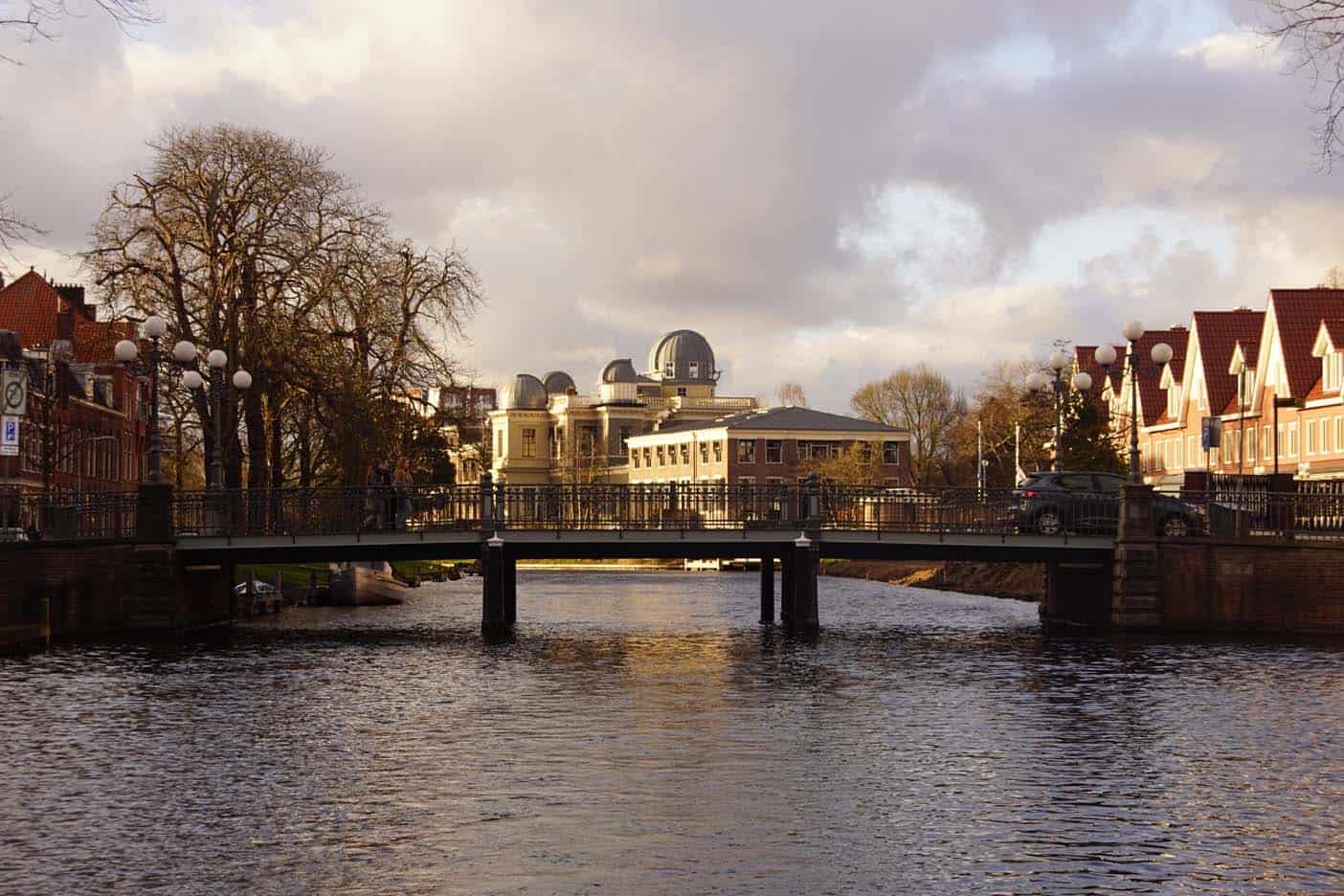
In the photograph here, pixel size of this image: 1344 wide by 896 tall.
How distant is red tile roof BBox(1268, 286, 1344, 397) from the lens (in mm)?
85125

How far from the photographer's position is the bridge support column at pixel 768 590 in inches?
2393

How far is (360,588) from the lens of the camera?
235 ft

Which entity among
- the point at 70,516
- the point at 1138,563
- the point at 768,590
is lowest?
the point at 768,590

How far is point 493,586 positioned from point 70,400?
40.1m

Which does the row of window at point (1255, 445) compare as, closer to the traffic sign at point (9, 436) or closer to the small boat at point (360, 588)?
the small boat at point (360, 588)

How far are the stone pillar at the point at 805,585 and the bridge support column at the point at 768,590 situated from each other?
569cm

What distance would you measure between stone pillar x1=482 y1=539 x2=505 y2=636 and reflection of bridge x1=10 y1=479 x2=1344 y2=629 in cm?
4

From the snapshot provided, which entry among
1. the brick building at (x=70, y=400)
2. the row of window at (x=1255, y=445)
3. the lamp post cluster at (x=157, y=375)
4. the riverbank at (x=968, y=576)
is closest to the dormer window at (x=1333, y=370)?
the row of window at (x=1255, y=445)

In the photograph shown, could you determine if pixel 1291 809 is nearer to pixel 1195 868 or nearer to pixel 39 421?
pixel 1195 868

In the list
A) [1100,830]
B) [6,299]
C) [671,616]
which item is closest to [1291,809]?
[1100,830]

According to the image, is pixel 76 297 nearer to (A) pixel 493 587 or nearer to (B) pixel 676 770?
(A) pixel 493 587

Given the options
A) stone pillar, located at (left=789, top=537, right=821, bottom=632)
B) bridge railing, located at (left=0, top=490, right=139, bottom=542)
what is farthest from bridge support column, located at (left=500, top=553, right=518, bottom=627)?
bridge railing, located at (left=0, top=490, right=139, bottom=542)

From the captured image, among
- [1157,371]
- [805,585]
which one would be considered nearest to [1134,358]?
[805,585]

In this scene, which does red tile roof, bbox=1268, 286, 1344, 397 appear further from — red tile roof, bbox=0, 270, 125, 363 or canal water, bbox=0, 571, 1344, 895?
red tile roof, bbox=0, 270, 125, 363
